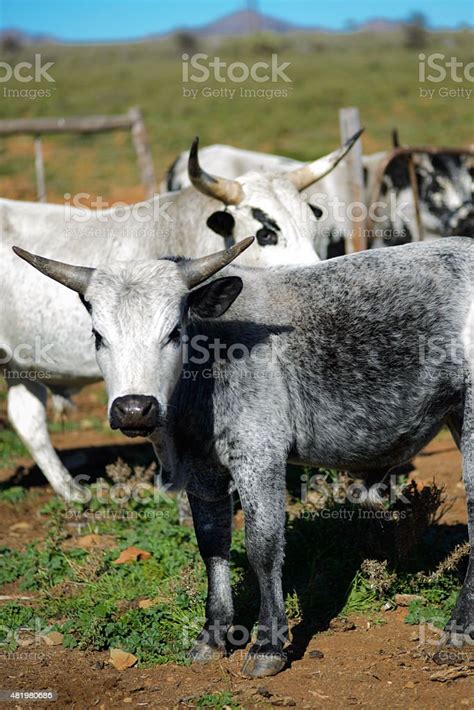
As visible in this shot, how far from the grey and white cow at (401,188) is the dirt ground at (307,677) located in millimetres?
5517

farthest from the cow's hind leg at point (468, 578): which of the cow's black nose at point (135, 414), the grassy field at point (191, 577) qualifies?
the cow's black nose at point (135, 414)

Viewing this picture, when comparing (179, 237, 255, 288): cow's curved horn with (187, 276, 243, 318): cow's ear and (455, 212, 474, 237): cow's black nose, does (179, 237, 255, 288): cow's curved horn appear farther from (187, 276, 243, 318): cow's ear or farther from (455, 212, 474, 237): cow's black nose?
(455, 212, 474, 237): cow's black nose

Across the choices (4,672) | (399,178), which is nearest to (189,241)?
(4,672)

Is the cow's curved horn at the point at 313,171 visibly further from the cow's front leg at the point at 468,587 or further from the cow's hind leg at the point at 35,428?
the cow's front leg at the point at 468,587

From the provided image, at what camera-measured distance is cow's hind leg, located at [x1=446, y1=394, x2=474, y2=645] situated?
404 centimetres

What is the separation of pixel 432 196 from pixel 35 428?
5.30 metres

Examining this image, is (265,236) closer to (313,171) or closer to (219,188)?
(219,188)

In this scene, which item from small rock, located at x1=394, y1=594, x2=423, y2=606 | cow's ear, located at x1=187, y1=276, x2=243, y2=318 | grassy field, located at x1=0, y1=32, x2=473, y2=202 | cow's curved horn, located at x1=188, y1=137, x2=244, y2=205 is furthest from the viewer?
grassy field, located at x1=0, y1=32, x2=473, y2=202

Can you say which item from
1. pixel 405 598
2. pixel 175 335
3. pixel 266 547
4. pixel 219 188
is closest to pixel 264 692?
pixel 266 547

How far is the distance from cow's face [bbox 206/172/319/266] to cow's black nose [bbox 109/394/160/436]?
244 cm

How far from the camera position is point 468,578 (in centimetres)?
411

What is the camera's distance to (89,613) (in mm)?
4781

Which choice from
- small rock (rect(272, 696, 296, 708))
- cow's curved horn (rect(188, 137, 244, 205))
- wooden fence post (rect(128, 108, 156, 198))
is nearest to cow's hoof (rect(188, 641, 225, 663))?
small rock (rect(272, 696, 296, 708))

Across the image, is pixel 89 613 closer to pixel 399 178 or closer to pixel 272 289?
pixel 272 289
